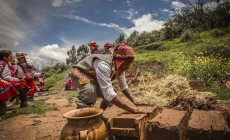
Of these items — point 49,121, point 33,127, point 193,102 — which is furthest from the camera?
point 49,121

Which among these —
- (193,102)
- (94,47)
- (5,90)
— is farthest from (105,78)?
(94,47)

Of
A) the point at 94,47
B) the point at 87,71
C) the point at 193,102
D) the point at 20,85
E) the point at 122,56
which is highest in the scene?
the point at 94,47

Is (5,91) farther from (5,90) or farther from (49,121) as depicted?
(49,121)

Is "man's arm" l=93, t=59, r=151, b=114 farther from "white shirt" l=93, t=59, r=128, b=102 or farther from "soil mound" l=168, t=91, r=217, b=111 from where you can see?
"soil mound" l=168, t=91, r=217, b=111

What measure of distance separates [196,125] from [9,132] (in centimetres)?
406

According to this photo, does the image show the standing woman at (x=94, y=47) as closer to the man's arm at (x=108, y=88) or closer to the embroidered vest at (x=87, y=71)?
the embroidered vest at (x=87, y=71)

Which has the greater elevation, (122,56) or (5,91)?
(122,56)

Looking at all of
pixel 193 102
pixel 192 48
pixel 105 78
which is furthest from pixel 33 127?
pixel 192 48

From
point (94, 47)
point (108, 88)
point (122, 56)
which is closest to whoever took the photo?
point (108, 88)

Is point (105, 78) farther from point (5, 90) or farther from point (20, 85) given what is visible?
point (20, 85)

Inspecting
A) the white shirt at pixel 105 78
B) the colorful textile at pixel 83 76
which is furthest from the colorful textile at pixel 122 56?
the colorful textile at pixel 83 76

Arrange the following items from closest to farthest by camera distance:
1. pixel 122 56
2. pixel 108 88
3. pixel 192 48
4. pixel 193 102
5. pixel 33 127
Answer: pixel 108 88 < pixel 122 56 < pixel 193 102 < pixel 33 127 < pixel 192 48

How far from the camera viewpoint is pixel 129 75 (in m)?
11.7

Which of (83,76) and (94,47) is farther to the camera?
(94,47)
